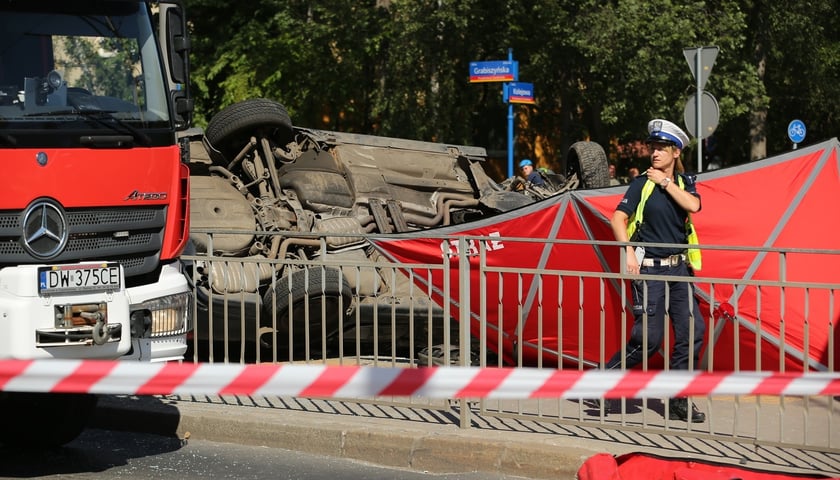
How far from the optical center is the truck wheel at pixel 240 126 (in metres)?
11.7

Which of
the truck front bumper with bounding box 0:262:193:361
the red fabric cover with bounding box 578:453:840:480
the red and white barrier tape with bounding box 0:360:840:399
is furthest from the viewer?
the truck front bumper with bounding box 0:262:193:361

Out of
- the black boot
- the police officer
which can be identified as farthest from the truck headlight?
the black boot

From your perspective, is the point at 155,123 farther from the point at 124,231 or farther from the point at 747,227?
the point at 747,227

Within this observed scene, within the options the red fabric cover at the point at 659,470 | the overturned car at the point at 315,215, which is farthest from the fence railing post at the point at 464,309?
the red fabric cover at the point at 659,470

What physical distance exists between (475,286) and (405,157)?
5257mm

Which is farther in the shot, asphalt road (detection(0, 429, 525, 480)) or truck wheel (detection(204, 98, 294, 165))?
truck wheel (detection(204, 98, 294, 165))

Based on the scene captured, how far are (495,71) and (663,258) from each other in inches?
580

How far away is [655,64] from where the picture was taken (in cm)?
2677

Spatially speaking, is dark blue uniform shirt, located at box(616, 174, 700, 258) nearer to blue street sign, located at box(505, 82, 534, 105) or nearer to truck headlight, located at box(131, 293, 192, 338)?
truck headlight, located at box(131, 293, 192, 338)

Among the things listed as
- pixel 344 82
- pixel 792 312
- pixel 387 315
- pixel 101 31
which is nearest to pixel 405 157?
pixel 387 315

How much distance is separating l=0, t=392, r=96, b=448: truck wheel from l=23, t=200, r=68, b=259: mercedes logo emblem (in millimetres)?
1147

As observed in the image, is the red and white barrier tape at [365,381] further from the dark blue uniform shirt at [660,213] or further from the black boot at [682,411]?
the dark blue uniform shirt at [660,213]

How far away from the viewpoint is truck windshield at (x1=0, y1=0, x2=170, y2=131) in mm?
7266

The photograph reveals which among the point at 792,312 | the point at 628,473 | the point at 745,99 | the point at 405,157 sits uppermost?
the point at 745,99
